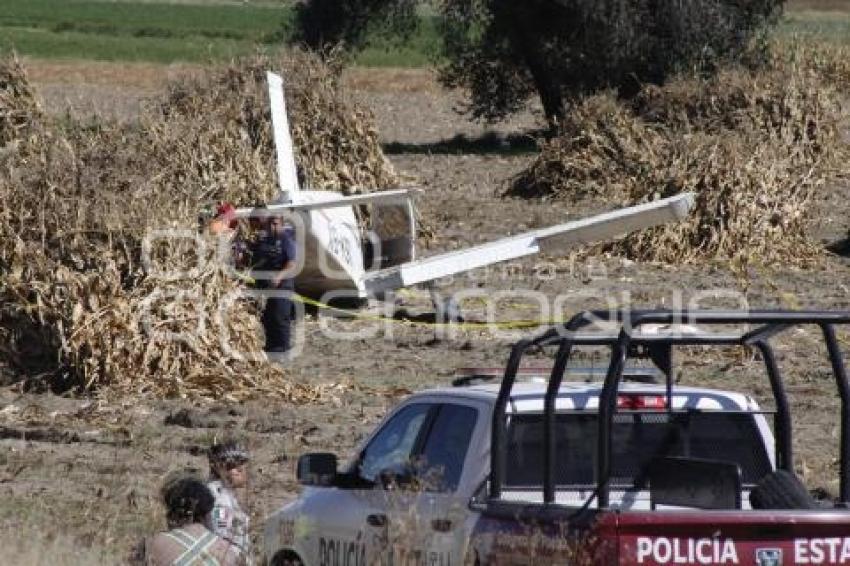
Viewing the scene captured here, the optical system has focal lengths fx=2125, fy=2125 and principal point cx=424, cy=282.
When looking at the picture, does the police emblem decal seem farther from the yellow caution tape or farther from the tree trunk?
the tree trunk

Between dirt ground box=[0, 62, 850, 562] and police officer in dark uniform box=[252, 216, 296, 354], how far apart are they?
409mm

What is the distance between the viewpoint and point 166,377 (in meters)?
18.5

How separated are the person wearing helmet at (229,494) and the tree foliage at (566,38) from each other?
33.5 meters

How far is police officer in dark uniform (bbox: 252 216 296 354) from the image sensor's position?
20.6m

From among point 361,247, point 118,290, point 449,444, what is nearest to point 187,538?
point 449,444

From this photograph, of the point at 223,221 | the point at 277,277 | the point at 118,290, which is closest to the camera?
the point at 118,290

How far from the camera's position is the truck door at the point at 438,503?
8.29 m

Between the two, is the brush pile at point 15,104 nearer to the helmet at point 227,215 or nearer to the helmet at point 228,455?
the helmet at point 227,215

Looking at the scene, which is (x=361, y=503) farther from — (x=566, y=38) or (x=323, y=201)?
(x=566, y=38)

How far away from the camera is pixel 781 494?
8477 mm

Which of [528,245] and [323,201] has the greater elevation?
[323,201]

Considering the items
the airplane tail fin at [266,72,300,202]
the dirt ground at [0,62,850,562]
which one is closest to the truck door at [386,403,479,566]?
the dirt ground at [0,62,850,562]

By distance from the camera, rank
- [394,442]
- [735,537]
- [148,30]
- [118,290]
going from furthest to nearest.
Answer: [148,30]
[118,290]
[394,442]
[735,537]

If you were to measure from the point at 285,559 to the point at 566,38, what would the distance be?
3646 cm
